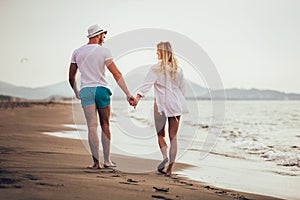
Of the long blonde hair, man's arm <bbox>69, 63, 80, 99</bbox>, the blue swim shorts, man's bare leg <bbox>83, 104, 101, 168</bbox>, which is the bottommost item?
man's bare leg <bbox>83, 104, 101, 168</bbox>

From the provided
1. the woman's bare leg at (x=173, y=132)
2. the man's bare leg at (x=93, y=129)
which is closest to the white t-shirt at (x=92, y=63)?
the man's bare leg at (x=93, y=129)

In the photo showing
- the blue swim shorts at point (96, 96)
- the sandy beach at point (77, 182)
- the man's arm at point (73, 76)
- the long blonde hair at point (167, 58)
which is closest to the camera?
the sandy beach at point (77, 182)

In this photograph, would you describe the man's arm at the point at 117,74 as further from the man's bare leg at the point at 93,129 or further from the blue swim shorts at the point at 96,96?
the man's bare leg at the point at 93,129

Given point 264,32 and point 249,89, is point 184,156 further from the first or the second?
point 249,89

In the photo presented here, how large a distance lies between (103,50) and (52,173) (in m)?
1.31

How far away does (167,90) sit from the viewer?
4.64m

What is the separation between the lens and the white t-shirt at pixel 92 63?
4352mm

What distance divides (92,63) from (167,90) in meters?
0.82

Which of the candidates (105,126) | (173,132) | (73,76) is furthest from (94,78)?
(173,132)

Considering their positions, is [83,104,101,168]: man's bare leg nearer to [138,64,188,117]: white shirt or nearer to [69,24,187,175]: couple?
[69,24,187,175]: couple

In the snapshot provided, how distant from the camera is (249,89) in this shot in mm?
36844

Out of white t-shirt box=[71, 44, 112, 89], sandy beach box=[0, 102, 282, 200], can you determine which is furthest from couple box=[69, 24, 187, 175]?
sandy beach box=[0, 102, 282, 200]

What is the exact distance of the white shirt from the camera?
4582mm

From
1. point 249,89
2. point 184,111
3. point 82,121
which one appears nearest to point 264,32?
point 249,89
